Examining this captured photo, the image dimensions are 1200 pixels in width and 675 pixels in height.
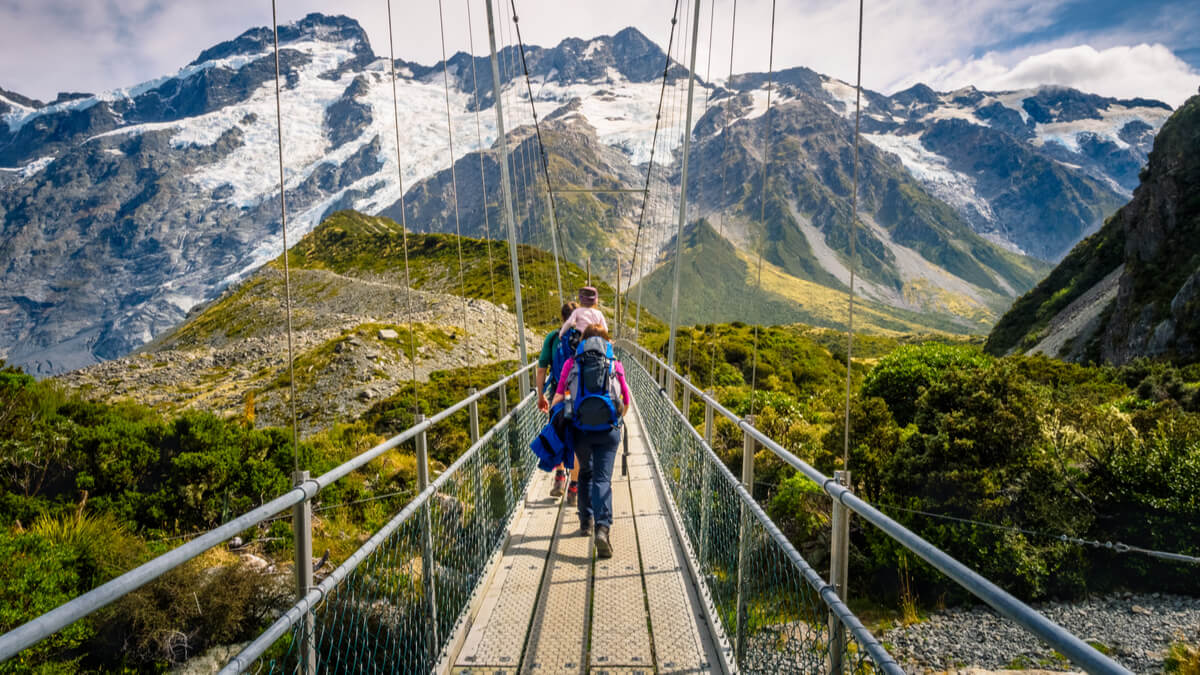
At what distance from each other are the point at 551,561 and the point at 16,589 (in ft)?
11.1

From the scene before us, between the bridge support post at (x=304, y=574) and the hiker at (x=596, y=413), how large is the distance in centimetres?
221

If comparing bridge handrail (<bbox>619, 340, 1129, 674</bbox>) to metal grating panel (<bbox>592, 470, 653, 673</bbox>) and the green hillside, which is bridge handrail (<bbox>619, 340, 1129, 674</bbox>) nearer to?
metal grating panel (<bbox>592, 470, 653, 673</bbox>)

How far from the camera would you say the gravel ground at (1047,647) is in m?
6.13

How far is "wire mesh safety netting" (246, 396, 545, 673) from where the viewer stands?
202 cm

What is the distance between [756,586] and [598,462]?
1439mm

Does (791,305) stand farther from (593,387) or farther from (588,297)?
(593,387)

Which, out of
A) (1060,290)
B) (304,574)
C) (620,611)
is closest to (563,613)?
Result: (620,611)

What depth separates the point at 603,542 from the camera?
3.93 m

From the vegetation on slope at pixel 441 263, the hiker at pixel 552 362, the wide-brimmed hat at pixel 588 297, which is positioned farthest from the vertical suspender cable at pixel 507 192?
the vegetation on slope at pixel 441 263

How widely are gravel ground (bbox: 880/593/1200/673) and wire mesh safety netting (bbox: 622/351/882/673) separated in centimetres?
389

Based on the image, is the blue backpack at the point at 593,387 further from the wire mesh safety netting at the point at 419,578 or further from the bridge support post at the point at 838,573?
the bridge support post at the point at 838,573

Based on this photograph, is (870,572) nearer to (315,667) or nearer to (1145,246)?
(315,667)

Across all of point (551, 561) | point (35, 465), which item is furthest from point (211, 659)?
point (35, 465)

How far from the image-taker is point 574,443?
4012 mm
